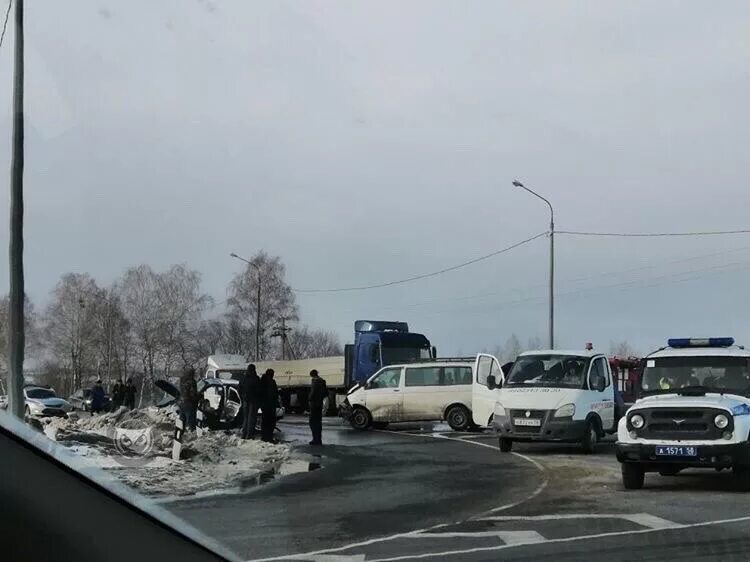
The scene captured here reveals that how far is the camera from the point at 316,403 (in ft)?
16.3

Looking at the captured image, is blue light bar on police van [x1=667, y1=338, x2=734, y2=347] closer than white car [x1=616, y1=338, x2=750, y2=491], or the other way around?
blue light bar on police van [x1=667, y1=338, x2=734, y2=347]

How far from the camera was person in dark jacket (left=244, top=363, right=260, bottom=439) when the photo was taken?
139 inches

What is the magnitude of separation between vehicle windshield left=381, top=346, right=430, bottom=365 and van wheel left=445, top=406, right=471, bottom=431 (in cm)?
887

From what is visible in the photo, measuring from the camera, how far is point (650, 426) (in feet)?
29.7

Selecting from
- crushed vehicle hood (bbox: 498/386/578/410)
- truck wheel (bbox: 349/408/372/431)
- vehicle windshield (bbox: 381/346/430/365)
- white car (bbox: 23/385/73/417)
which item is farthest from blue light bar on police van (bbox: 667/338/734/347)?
white car (bbox: 23/385/73/417)

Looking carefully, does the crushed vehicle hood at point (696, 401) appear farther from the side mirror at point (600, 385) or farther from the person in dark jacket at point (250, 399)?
the person in dark jacket at point (250, 399)

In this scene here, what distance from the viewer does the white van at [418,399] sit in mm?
6410

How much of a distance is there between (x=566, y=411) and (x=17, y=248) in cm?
1127

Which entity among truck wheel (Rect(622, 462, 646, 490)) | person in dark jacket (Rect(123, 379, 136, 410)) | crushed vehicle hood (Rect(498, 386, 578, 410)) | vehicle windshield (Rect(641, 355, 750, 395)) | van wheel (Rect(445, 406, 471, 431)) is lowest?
van wheel (Rect(445, 406, 471, 431))

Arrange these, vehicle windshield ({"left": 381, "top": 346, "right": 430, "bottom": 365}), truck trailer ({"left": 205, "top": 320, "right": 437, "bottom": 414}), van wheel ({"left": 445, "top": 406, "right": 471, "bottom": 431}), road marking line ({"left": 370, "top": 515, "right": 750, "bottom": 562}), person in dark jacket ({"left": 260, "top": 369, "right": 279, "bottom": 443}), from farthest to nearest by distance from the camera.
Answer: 1. van wheel ({"left": 445, "top": 406, "right": 471, "bottom": 431})
2. road marking line ({"left": 370, "top": 515, "right": 750, "bottom": 562})
3. vehicle windshield ({"left": 381, "top": 346, "right": 430, "bottom": 365})
4. truck trailer ({"left": 205, "top": 320, "right": 437, "bottom": 414})
5. person in dark jacket ({"left": 260, "top": 369, "right": 279, "bottom": 443})

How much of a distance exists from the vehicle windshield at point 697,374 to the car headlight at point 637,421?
2.08 ft

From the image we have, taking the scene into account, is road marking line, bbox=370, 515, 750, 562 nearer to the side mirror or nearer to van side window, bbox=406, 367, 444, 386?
van side window, bbox=406, 367, 444, 386

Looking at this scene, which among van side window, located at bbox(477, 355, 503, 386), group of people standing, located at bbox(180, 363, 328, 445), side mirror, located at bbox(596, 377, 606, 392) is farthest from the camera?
side mirror, located at bbox(596, 377, 606, 392)

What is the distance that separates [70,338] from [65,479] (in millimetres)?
432
